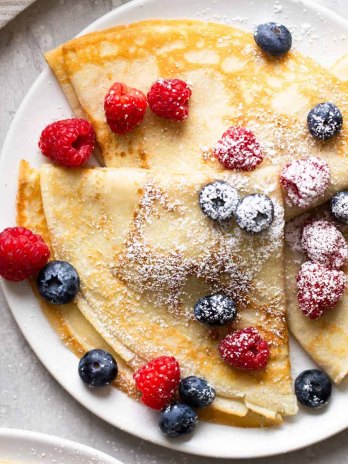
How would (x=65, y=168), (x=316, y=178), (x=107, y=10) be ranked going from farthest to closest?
(x=107, y=10), (x=65, y=168), (x=316, y=178)

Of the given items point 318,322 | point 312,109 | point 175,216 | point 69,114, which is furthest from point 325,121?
point 69,114

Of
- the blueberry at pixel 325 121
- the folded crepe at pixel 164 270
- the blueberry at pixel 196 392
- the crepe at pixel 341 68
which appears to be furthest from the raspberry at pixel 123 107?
the blueberry at pixel 196 392

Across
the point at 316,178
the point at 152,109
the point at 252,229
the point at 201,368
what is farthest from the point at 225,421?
the point at 152,109

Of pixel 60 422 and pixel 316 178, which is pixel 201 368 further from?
pixel 316 178

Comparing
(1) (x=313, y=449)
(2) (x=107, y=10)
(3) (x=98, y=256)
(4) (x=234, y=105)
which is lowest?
(1) (x=313, y=449)

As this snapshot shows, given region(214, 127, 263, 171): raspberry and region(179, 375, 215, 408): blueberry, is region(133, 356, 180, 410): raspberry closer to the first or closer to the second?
region(179, 375, 215, 408): blueberry

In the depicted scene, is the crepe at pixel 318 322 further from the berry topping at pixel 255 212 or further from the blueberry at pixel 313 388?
the berry topping at pixel 255 212

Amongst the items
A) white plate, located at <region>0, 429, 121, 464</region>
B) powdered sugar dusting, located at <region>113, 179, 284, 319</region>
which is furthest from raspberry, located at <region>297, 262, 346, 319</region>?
white plate, located at <region>0, 429, 121, 464</region>
